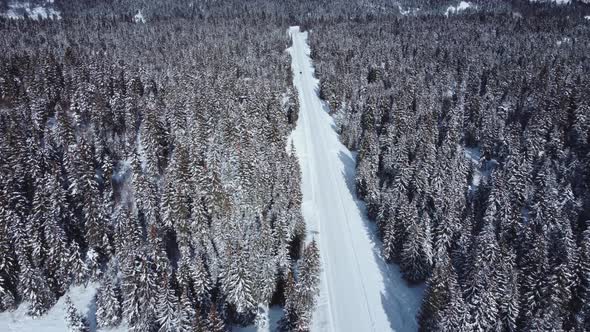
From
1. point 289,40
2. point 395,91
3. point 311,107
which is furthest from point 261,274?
point 289,40

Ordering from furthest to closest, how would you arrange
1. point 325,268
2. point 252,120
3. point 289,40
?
1. point 289,40
2. point 252,120
3. point 325,268

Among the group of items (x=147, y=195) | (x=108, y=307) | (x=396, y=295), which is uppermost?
(x=147, y=195)

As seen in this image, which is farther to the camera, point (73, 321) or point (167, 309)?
point (73, 321)

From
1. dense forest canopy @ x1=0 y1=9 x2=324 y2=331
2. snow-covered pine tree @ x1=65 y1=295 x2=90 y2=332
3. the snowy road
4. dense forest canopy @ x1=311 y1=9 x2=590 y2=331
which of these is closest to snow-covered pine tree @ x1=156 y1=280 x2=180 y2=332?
dense forest canopy @ x1=0 y1=9 x2=324 y2=331

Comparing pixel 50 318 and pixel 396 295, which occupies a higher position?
pixel 50 318

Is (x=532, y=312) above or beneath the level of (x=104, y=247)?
beneath

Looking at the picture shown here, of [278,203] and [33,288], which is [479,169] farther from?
[33,288]

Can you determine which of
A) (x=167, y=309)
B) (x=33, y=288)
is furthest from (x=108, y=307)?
(x=33, y=288)

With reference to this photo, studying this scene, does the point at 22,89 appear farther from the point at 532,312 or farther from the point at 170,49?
the point at 532,312
